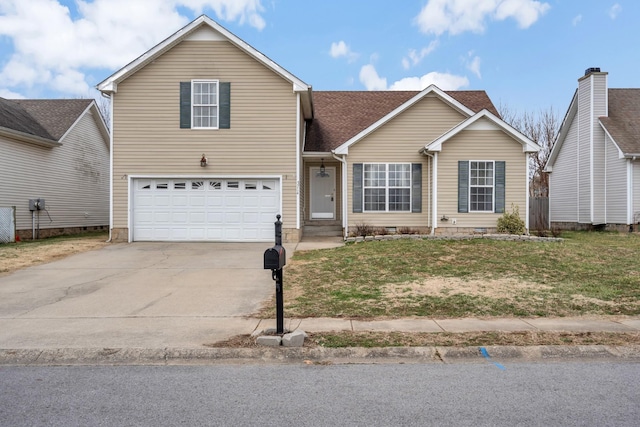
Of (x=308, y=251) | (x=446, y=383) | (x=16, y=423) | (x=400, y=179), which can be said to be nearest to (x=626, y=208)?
(x=400, y=179)

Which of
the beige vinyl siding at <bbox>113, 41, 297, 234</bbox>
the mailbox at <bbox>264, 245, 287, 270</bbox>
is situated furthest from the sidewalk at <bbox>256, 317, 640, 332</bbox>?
the beige vinyl siding at <bbox>113, 41, 297, 234</bbox>

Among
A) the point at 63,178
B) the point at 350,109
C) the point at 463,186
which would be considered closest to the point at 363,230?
the point at 463,186

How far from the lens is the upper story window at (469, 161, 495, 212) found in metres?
15.4

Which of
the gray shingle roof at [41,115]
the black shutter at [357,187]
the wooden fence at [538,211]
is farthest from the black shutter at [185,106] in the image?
the wooden fence at [538,211]

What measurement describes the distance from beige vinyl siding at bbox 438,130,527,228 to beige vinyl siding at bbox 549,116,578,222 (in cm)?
816

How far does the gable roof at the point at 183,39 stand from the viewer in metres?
15.1

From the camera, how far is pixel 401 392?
404cm

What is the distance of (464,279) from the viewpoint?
28.9 ft

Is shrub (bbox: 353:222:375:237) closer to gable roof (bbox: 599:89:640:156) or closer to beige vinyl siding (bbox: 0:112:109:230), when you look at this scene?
gable roof (bbox: 599:89:640:156)

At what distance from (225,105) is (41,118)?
10.9m

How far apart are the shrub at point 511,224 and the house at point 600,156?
6687 millimetres

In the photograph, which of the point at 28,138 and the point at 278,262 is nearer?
the point at 278,262

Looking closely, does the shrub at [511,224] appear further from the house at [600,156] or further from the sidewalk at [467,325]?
the sidewalk at [467,325]

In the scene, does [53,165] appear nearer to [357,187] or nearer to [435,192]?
→ [357,187]
